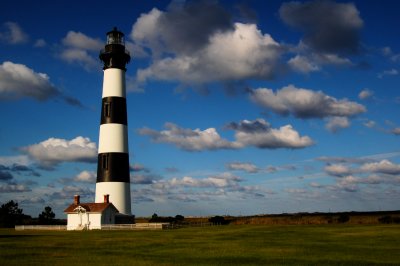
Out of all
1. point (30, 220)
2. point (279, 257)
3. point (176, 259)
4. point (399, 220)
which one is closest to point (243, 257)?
point (279, 257)

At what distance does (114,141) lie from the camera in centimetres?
5419

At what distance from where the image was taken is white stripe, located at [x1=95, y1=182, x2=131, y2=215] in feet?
177

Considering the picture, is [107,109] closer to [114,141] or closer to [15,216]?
[114,141]

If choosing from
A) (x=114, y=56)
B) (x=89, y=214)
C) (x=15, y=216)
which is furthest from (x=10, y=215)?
(x=114, y=56)

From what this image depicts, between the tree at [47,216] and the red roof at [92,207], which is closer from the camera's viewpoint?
the red roof at [92,207]

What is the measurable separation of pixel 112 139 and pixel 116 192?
6.16 metres

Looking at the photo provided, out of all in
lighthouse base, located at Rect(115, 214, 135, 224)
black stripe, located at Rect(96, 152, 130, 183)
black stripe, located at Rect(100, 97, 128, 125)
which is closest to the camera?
black stripe, located at Rect(96, 152, 130, 183)

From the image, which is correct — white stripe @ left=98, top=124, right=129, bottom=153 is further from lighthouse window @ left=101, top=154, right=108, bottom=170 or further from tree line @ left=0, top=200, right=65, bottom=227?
tree line @ left=0, top=200, right=65, bottom=227

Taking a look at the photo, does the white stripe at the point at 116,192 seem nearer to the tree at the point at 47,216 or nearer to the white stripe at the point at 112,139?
the white stripe at the point at 112,139

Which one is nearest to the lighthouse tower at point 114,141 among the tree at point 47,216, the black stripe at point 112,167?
the black stripe at point 112,167

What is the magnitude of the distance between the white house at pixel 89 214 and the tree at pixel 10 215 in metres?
19.3

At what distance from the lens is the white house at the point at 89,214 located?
5416 cm

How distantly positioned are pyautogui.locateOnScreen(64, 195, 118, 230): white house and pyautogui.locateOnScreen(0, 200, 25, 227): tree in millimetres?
19328

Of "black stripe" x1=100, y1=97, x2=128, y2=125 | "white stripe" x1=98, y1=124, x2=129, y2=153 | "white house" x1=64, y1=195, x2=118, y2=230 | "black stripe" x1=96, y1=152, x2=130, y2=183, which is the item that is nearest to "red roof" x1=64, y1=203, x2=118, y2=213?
"white house" x1=64, y1=195, x2=118, y2=230
